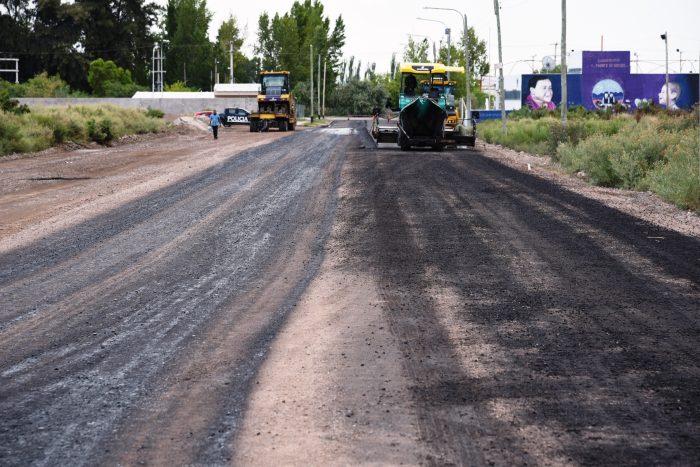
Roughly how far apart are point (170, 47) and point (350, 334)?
126 m

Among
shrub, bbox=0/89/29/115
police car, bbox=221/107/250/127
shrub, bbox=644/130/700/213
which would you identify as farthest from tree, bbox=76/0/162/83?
shrub, bbox=644/130/700/213

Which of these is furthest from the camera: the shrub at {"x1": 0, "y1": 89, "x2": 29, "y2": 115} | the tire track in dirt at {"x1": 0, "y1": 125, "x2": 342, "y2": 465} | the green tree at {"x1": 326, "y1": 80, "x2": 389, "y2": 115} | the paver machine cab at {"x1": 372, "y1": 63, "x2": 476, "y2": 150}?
the green tree at {"x1": 326, "y1": 80, "x2": 389, "y2": 115}

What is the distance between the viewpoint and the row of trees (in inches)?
4250

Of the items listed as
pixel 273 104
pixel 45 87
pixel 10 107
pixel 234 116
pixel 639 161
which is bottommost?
pixel 639 161

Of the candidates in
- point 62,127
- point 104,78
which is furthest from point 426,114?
point 104,78

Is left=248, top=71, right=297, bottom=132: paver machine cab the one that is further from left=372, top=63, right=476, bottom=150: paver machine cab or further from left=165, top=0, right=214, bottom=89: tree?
left=165, top=0, right=214, bottom=89: tree

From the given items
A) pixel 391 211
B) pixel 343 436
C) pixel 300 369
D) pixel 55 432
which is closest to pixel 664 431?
pixel 343 436

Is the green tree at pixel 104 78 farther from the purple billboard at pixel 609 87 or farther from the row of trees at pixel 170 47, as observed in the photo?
the purple billboard at pixel 609 87

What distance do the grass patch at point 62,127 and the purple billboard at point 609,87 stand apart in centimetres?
4753

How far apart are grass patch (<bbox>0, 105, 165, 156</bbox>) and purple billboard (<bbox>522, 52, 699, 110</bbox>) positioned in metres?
47.5

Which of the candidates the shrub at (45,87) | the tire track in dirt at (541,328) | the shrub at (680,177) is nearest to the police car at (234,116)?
the shrub at (45,87)

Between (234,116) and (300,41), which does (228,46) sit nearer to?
(300,41)

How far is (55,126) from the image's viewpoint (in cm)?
3784

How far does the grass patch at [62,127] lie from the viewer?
33.5 m
